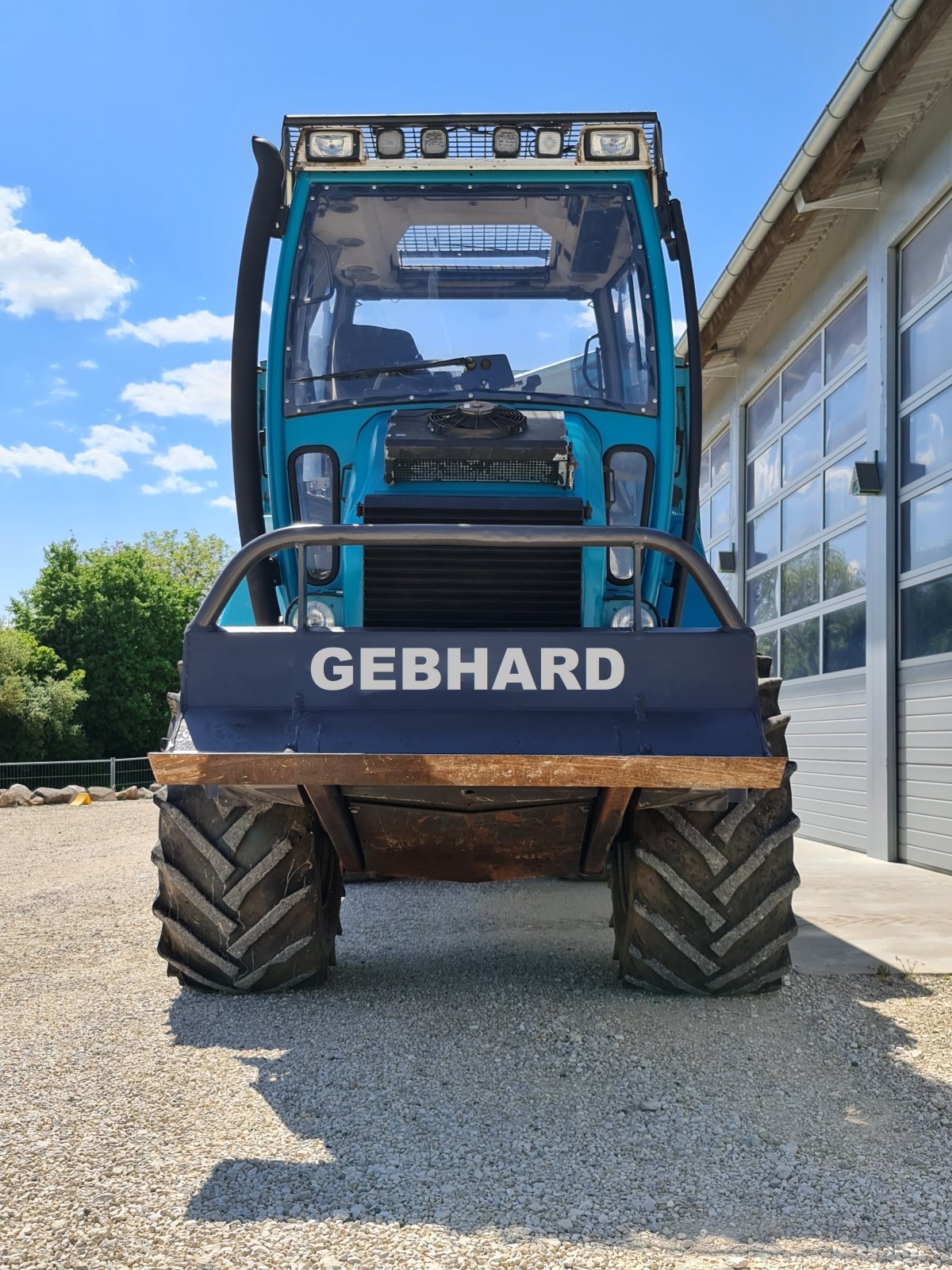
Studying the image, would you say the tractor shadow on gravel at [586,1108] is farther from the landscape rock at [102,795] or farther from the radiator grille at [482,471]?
the landscape rock at [102,795]

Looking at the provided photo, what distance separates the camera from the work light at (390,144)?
4.72 metres

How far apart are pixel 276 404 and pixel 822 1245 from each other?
3354mm

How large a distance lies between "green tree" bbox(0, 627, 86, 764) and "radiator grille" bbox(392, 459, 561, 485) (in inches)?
1450

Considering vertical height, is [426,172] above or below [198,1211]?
above

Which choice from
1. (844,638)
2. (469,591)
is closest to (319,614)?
(469,591)

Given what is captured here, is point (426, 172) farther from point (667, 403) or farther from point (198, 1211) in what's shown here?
point (198, 1211)

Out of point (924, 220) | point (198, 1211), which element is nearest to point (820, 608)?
point (924, 220)

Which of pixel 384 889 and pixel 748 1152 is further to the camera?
pixel 384 889

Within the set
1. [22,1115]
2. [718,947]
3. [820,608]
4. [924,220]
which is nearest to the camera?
[22,1115]

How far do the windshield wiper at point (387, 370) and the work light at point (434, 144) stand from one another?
821 millimetres

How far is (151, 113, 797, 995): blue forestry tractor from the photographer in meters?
3.57

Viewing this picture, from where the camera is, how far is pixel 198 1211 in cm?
260

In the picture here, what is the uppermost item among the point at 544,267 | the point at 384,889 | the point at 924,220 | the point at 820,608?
the point at 924,220

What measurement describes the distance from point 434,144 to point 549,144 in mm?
454
